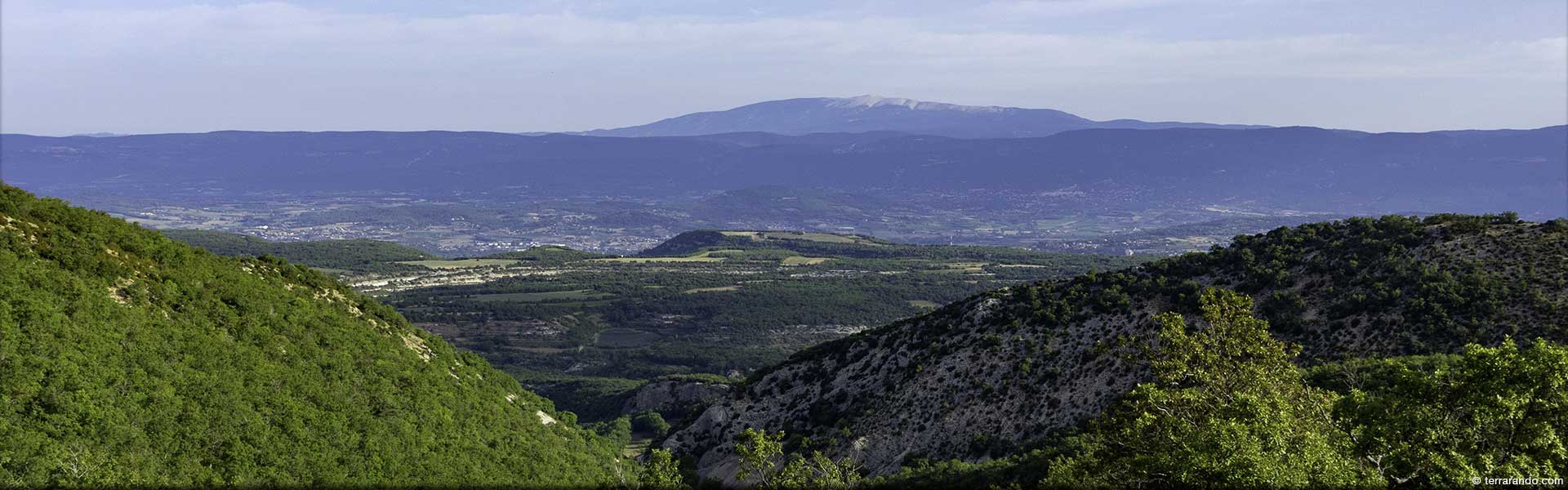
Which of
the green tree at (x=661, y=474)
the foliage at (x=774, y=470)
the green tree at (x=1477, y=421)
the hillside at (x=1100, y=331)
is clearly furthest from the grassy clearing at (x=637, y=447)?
the green tree at (x=1477, y=421)

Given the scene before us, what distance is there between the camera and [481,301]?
178 metres

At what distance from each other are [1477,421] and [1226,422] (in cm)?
503

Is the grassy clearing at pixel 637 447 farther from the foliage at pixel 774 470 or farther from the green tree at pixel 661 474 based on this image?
the foliage at pixel 774 470

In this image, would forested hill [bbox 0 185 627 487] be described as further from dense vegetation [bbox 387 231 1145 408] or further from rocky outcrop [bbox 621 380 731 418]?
dense vegetation [bbox 387 231 1145 408]

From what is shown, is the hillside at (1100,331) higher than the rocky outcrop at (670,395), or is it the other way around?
the hillside at (1100,331)

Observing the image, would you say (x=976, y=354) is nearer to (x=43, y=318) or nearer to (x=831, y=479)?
(x=831, y=479)

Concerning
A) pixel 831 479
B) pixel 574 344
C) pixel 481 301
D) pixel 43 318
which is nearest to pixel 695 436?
pixel 831 479

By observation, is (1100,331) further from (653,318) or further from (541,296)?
(541,296)

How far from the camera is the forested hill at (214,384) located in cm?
3038

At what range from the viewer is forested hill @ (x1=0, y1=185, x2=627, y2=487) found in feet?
99.7

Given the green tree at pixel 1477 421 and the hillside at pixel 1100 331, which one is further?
the hillside at pixel 1100 331

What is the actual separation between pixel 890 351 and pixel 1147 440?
39745mm

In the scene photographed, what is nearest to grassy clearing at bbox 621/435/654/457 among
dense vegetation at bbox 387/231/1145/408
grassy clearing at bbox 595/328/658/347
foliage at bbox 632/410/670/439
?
foliage at bbox 632/410/670/439

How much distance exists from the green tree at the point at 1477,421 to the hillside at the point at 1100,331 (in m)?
25.3
